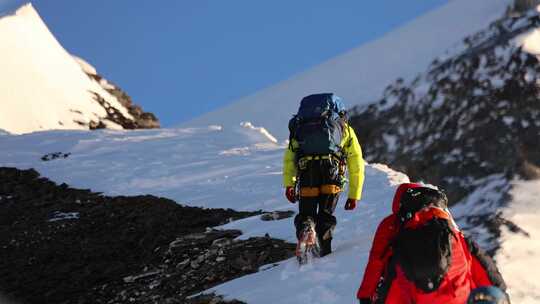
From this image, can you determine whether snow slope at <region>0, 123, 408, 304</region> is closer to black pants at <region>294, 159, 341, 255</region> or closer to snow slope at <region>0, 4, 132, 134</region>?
black pants at <region>294, 159, 341, 255</region>

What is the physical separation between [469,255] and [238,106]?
46.0m

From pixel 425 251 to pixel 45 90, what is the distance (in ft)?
99.1

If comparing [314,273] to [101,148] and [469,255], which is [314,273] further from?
[101,148]

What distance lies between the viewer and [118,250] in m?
11.3

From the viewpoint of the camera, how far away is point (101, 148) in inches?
810

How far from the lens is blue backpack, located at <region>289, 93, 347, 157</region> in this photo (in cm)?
825

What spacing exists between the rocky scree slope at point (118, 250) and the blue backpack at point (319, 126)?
1848 millimetres

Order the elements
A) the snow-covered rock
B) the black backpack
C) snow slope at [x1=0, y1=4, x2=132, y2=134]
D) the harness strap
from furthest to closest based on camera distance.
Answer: the snow-covered rock
snow slope at [x1=0, y1=4, x2=132, y2=134]
the harness strap
the black backpack

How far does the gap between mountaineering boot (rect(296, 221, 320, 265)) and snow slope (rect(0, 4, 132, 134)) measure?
22939mm

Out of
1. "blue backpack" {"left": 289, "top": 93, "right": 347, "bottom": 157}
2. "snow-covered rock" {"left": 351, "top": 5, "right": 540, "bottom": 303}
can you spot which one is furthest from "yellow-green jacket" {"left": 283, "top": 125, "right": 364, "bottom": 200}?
"snow-covered rock" {"left": 351, "top": 5, "right": 540, "bottom": 303}

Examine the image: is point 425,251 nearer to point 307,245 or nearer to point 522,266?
point 307,245

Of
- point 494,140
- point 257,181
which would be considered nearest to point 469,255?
point 257,181

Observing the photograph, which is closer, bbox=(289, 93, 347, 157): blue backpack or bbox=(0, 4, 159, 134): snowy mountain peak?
bbox=(289, 93, 347, 157): blue backpack

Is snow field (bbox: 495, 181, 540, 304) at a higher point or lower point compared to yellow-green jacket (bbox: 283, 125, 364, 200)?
lower
